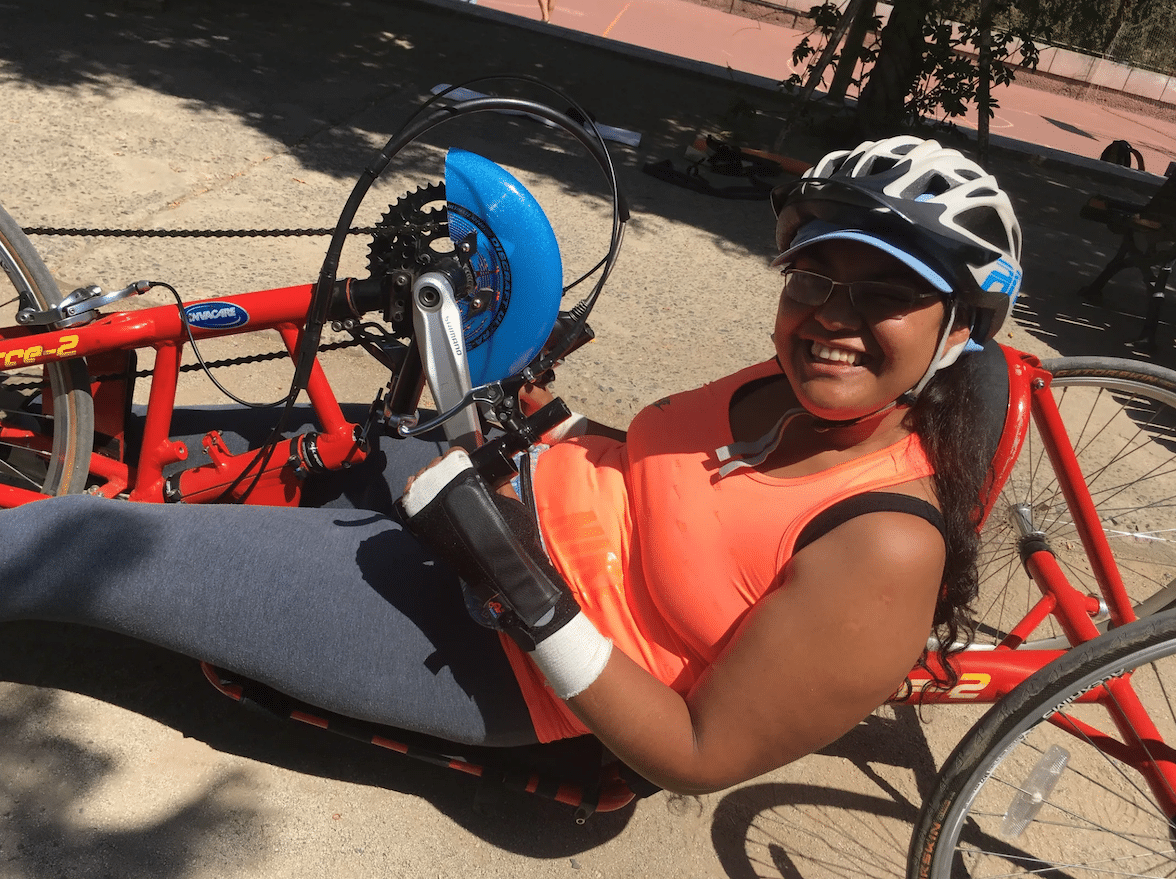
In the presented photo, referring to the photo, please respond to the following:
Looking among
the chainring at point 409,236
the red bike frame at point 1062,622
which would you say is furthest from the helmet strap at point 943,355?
the chainring at point 409,236

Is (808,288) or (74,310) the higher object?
(808,288)

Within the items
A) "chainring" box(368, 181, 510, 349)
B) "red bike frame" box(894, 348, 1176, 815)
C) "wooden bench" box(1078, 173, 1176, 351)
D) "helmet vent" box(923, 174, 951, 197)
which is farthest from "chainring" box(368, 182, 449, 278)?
"wooden bench" box(1078, 173, 1176, 351)

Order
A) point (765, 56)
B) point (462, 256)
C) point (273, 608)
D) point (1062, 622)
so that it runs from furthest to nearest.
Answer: point (765, 56), point (1062, 622), point (462, 256), point (273, 608)

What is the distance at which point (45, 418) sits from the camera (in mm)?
2430

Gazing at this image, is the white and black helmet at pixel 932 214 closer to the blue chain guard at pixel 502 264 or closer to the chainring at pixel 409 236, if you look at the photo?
the blue chain guard at pixel 502 264

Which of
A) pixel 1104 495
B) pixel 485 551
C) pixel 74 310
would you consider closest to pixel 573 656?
pixel 485 551

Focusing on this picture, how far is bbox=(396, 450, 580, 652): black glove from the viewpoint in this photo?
60.4 inches

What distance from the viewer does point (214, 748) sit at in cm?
211

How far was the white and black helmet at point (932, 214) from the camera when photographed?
148 centimetres

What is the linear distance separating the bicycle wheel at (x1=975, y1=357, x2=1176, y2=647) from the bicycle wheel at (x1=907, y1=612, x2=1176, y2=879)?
1.42 ft

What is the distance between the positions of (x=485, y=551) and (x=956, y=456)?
80cm

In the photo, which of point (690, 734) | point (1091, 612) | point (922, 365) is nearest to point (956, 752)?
point (690, 734)

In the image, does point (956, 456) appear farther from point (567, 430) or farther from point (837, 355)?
point (567, 430)

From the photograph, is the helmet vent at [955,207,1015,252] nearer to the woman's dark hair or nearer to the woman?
the woman
